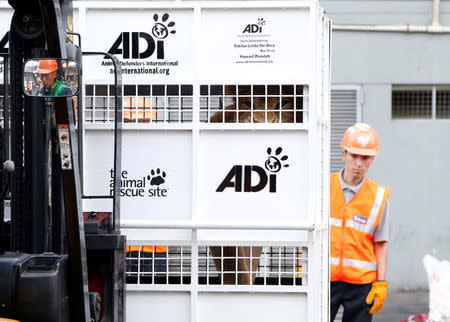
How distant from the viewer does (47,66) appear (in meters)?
4.20

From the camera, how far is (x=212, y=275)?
579cm

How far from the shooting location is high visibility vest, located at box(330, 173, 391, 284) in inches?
303

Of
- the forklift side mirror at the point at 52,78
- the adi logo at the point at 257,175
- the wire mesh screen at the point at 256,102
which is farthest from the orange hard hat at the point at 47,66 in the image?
the adi logo at the point at 257,175

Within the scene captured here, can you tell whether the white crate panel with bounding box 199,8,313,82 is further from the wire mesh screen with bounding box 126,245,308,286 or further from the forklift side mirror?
the forklift side mirror

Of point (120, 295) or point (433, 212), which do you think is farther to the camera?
point (433, 212)

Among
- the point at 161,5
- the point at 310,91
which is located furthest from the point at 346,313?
the point at 161,5

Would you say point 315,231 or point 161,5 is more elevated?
point 161,5

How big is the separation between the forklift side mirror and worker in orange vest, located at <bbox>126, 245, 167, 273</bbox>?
71.8 inches

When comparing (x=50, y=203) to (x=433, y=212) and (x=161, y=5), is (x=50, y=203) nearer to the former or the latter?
(x=161, y=5)

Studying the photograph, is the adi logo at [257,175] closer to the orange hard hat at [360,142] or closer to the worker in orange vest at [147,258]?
the worker in orange vest at [147,258]

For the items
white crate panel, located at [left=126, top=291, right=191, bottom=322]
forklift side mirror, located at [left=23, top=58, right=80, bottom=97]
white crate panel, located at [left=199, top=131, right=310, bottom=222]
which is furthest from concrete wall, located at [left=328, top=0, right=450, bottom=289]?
forklift side mirror, located at [left=23, top=58, right=80, bottom=97]

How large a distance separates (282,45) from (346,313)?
2756mm

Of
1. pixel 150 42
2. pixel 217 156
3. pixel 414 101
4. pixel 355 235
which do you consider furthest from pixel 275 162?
pixel 414 101

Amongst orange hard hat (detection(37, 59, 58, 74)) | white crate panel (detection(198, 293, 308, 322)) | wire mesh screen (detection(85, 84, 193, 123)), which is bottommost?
white crate panel (detection(198, 293, 308, 322))
